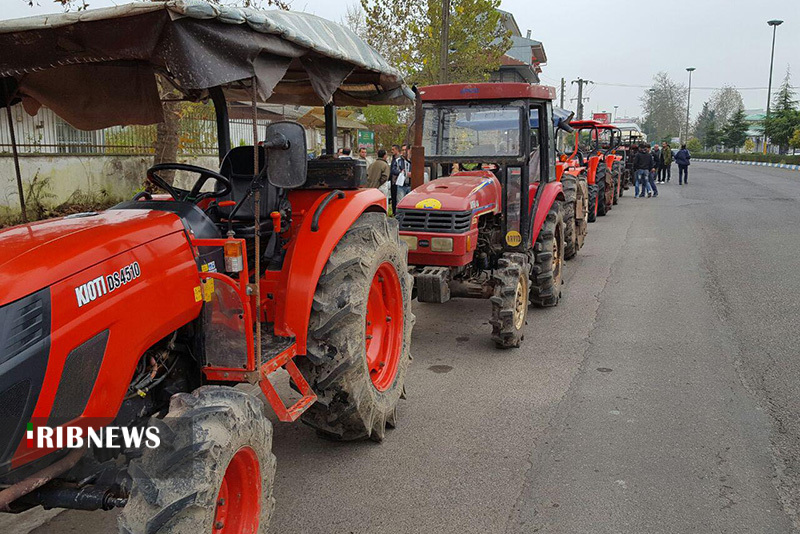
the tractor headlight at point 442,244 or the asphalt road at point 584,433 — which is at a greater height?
the tractor headlight at point 442,244

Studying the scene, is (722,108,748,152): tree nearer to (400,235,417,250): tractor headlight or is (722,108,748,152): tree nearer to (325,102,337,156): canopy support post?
(400,235,417,250): tractor headlight

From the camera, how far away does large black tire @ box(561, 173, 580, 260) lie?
1015 cm

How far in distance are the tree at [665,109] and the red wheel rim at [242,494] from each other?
90066 mm

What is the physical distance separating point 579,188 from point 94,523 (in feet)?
31.9

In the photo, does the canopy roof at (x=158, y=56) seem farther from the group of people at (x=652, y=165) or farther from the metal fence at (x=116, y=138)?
the group of people at (x=652, y=165)

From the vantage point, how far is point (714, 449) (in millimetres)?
4324

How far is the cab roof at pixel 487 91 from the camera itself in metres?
Answer: 7.02

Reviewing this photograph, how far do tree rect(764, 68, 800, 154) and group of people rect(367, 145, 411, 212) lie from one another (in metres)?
37.9

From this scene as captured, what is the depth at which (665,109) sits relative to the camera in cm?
8694

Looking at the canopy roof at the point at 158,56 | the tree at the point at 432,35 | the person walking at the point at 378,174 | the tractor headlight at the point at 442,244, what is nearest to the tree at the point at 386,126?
the tree at the point at 432,35

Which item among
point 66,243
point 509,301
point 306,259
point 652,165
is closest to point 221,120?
point 306,259

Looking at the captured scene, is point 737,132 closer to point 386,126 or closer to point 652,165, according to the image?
point 652,165

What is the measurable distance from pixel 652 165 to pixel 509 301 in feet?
58.6

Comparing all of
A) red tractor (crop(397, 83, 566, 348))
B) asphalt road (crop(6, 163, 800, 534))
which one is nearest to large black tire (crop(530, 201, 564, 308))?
red tractor (crop(397, 83, 566, 348))
